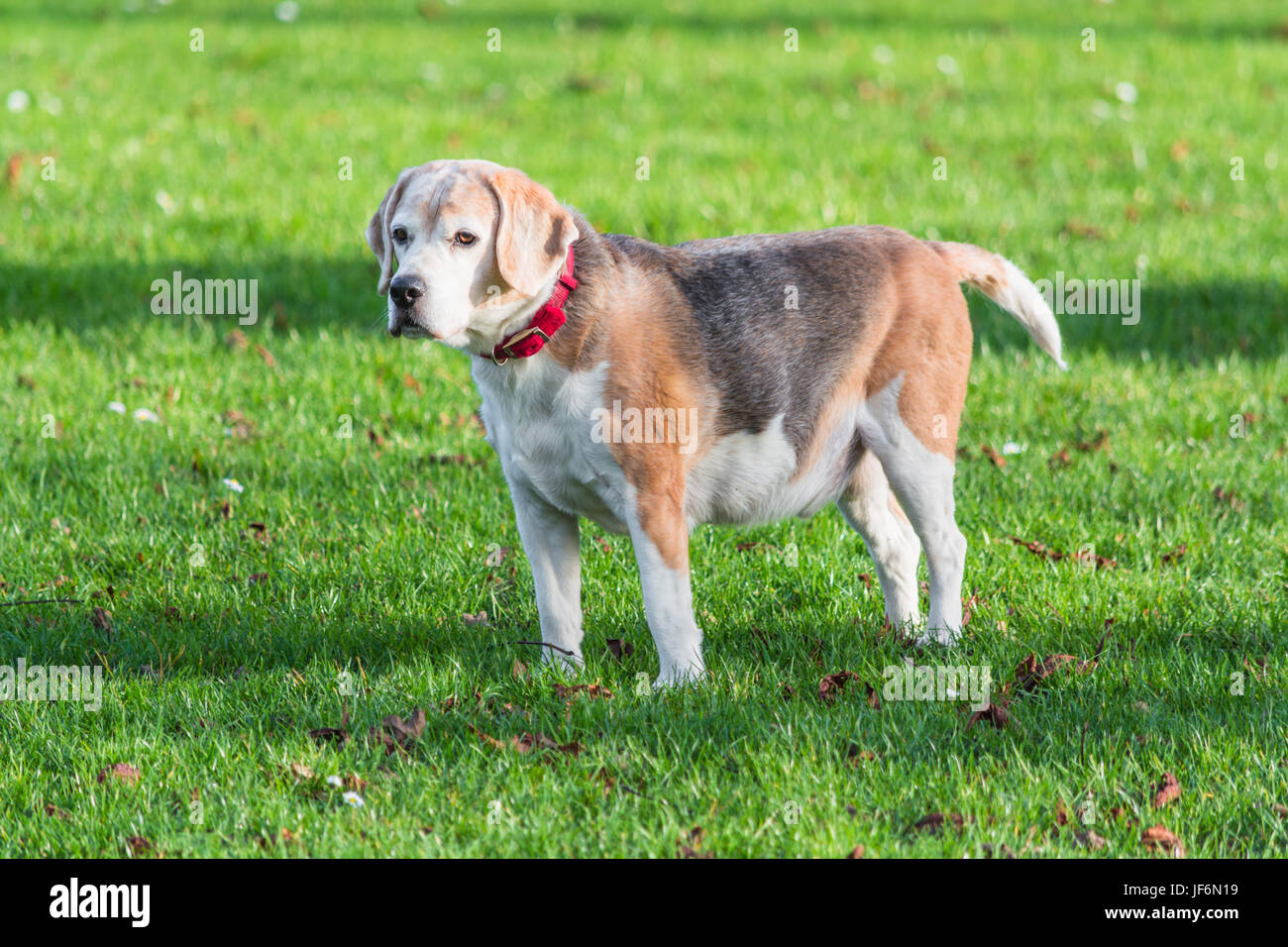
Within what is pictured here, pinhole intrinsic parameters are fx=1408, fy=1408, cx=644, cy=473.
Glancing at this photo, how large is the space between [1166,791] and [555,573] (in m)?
2.06

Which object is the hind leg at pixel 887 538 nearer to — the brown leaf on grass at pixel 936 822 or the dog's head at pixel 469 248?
the brown leaf on grass at pixel 936 822

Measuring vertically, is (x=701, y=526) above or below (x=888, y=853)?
above

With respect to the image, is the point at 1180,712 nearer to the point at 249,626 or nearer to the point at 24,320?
the point at 249,626

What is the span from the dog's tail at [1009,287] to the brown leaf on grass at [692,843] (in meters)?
2.34

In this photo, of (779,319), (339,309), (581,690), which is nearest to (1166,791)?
(581,690)

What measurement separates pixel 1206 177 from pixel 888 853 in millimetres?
8565

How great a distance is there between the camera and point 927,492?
490 centimetres

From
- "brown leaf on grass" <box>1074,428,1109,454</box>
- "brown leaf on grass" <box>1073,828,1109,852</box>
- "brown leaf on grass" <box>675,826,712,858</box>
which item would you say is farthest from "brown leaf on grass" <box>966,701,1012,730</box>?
"brown leaf on grass" <box>1074,428,1109,454</box>

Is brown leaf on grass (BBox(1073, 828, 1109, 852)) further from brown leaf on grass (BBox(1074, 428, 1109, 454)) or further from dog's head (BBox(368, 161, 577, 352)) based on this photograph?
brown leaf on grass (BBox(1074, 428, 1109, 454))

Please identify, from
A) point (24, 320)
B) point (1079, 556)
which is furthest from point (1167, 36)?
point (24, 320)

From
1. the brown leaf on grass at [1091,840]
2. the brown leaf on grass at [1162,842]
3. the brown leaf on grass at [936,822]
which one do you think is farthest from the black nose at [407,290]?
the brown leaf on grass at [1162,842]

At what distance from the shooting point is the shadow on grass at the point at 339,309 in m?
8.20

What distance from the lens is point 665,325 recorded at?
459 centimetres

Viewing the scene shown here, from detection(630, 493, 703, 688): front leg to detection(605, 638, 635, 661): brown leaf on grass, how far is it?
1.11ft
